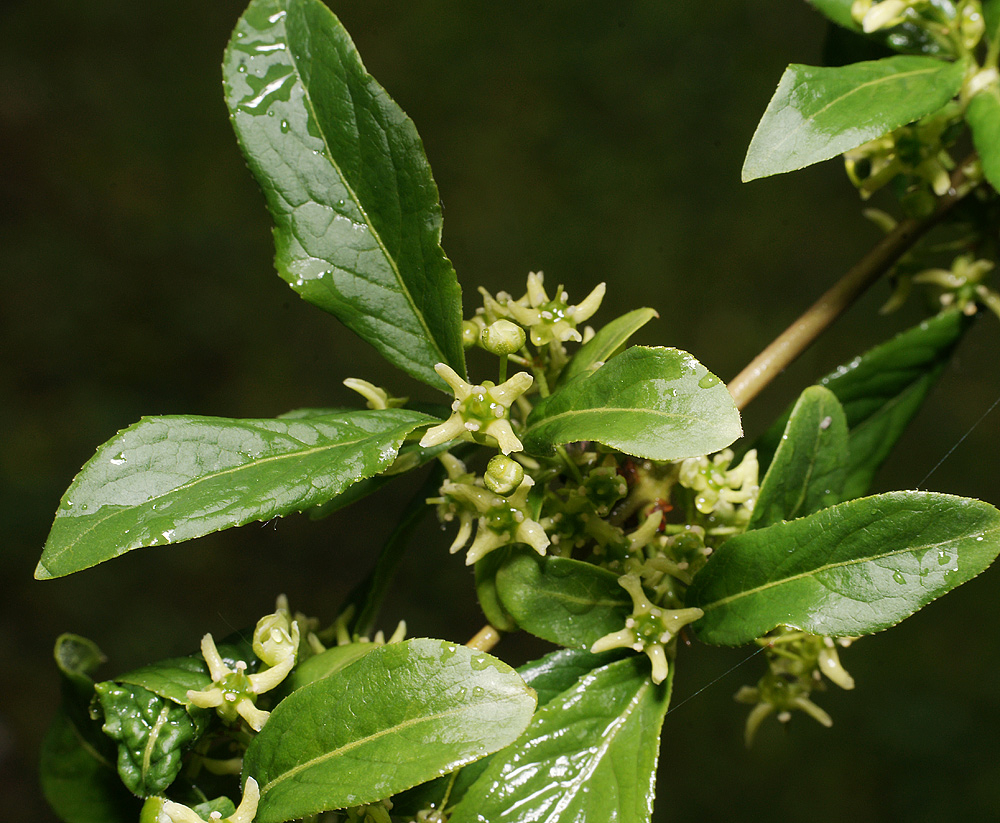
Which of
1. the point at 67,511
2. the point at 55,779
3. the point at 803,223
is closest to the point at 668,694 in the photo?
the point at 67,511

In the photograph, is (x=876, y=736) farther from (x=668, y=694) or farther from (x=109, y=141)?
(x=109, y=141)

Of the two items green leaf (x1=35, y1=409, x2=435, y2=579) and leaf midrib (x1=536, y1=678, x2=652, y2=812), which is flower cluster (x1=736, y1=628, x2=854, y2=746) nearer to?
leaf midrib (x1=536, y1=678, x2=652, y2=812)

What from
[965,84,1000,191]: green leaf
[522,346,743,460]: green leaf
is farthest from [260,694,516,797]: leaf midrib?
[965,84,1000,191]: green leaf

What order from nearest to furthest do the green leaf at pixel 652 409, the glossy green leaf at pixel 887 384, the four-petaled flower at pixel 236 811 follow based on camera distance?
the green leaf at pixel 652 409 → the four-petaled flower at pixel 236 811 → the glossy green leaf at pixel 887 384

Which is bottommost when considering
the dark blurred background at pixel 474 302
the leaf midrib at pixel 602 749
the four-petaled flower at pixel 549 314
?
the dark blurred background at pixel 474 302

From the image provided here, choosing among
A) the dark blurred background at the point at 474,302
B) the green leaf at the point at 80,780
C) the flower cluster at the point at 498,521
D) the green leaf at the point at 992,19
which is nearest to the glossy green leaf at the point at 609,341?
the flower cluster at the point at 498,521

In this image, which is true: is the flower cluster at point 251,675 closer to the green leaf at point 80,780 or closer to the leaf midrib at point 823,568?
the green leaf at point 80,780

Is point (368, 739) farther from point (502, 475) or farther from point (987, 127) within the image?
point (987, 127)
